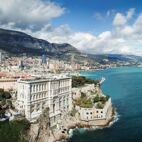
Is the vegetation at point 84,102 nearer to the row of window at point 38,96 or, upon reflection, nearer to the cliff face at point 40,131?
the row of window at point 38,96

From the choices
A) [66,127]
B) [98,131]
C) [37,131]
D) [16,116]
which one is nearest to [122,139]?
[98,131]

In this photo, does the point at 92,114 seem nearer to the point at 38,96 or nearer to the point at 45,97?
the point at 45,97

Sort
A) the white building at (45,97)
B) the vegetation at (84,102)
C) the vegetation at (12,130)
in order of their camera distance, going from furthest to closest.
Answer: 1. the vegetation at (84,102)
2. the white building at (45,97)
3. the vegetation at (12,130)

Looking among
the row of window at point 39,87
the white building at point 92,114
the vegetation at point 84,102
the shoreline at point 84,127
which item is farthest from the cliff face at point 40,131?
the vegetation at point 84,102

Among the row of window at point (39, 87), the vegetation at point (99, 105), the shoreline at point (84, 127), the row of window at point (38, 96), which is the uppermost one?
the row of window at point (39, 87)

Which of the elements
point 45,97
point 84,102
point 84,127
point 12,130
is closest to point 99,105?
point 84,102

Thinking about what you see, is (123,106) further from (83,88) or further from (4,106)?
(4,106)

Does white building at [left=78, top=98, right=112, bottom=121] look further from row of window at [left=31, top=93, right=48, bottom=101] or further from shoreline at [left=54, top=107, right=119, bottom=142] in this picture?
row of window at [left=31, top=93, right=48, bottom=101]
